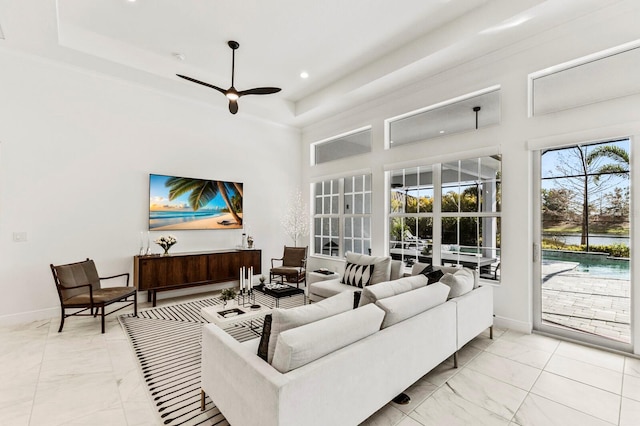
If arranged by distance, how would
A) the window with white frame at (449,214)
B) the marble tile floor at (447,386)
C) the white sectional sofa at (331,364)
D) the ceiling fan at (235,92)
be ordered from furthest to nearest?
the window with white frame at (449,214) → the ceiling fan at (235,92) → the marble tile floor at (447,386) → the white sectional sofa at (331,364)

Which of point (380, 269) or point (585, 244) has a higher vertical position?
point (585, 244)

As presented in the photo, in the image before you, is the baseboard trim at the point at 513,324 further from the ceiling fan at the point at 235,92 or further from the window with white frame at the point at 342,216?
the ceiling fan at the point at 235,92

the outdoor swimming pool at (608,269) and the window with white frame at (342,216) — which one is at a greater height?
the window with white frame at (342,216)

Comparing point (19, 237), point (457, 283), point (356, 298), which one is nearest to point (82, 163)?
point (19, 237)

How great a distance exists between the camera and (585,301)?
342cm

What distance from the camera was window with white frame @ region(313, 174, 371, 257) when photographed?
5.96 m

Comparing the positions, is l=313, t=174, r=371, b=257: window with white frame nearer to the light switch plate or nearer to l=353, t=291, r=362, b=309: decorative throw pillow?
l=353, t=291, r=362, b=309: decorative throw pillow

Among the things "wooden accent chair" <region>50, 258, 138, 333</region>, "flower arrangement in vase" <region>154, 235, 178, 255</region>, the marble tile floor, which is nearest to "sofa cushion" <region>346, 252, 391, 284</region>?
the marble tile floor

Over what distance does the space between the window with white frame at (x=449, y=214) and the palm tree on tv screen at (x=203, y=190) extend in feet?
10.0

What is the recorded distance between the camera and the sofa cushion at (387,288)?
7.80 feet

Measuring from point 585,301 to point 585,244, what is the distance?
0.66 metres

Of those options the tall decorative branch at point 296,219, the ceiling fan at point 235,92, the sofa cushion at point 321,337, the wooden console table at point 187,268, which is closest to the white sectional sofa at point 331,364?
the sofa cushion at point 321,337

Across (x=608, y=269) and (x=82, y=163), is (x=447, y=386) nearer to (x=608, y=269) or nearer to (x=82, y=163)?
(x=608, y=269)

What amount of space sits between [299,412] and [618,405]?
2545mm
